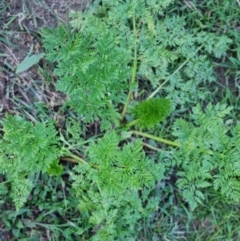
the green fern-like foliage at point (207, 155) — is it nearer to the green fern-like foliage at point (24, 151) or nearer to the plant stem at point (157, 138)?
the plant stem at point (157, 138)

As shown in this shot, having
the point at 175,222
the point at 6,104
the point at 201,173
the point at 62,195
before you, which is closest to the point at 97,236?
the point at 62,195

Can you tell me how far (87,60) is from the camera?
7.25ft

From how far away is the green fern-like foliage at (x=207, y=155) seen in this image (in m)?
2.35

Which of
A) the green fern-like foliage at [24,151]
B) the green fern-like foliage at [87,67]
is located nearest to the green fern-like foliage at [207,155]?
the green fern-like foliage at [87,67]

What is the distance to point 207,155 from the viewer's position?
2434mm

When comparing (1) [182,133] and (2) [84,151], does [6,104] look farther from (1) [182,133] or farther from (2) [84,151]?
(1) [182,133]

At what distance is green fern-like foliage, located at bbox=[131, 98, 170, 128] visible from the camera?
96.2 inches

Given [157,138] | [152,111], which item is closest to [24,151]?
[152,111]

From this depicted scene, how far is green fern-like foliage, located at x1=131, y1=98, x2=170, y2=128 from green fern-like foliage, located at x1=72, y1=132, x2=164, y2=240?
0.14m

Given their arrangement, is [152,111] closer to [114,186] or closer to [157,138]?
[157,138]

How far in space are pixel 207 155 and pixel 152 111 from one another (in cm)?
34

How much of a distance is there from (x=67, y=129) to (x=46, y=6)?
2.34 ft

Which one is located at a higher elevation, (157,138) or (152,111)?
(152,111)

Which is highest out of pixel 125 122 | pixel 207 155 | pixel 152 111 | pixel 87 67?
pixel 87 67
